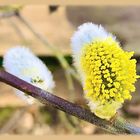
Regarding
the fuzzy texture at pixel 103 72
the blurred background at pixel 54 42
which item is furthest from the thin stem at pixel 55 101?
the blurred background at pixel 54 42

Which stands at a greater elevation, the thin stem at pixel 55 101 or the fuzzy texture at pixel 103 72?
the fuzzy texture at pixel 103 72

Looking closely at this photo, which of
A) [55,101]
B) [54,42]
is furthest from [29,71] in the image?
[54,42]

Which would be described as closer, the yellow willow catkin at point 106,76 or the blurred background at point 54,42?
the yellow willow catkin at point 106,76

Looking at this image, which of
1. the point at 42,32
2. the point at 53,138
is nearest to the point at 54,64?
the point at 42,32

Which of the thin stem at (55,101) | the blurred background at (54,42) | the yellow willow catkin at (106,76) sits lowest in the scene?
the thin stem at (55,101)

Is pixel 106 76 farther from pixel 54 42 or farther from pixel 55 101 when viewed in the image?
pixel 54 42

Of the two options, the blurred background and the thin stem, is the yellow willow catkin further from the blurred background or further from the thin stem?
the blurred background

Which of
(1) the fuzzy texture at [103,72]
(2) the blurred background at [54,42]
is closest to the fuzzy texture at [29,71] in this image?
(1) the fuzzy texture at [103,72]

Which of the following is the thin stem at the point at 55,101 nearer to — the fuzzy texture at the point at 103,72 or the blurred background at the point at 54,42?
the fuzzy texture at the point at 103,72
